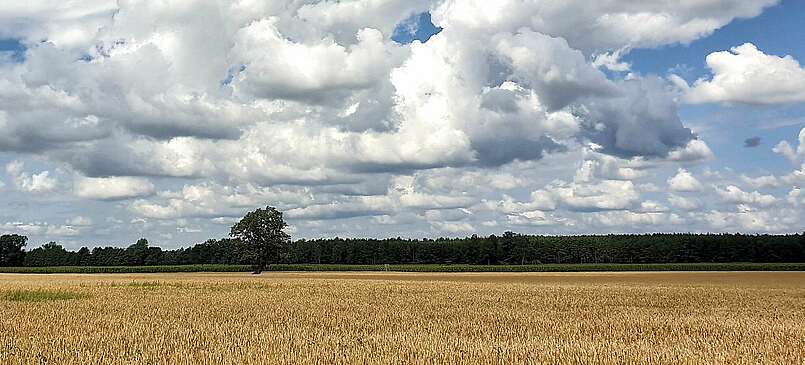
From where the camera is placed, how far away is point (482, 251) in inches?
6388

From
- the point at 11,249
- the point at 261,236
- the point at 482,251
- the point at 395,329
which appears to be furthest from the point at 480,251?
the point at 395,329

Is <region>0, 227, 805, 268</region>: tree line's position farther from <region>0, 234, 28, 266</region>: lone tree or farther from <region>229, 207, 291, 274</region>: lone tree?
<region>229, 207, 291, 274</region>: lone tree

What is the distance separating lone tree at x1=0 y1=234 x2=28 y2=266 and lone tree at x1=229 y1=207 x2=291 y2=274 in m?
86.0

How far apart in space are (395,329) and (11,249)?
165728 mm

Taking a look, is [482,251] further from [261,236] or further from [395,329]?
[395,329]

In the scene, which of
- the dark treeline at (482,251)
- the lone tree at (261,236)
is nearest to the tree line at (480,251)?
the dark treeline at (482,251)

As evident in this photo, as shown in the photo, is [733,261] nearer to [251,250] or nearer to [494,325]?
[251,250]

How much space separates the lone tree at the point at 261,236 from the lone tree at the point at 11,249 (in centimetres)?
8597

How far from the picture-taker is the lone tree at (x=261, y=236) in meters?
102

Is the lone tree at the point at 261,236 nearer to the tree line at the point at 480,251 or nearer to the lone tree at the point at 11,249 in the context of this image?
the tree line at the point at 480,251

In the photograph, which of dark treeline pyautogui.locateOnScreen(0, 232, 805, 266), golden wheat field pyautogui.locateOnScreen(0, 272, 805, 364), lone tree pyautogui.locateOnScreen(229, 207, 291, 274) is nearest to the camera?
golden wheat field pyautogui.locateOnScreen(0, 272, 805, 364)

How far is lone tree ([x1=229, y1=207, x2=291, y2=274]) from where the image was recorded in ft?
333

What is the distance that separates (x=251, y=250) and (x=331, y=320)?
79407mm

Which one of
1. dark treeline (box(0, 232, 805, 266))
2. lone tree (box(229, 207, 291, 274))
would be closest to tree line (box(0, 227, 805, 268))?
dark treeline (box(0, 232, 805, 266))
